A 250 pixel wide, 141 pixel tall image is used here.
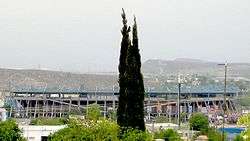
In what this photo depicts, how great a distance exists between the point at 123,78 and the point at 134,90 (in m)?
0.69

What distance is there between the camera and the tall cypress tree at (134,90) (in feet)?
79.8

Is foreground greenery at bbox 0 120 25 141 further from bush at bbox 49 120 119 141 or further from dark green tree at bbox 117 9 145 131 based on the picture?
dark green tree at bbox 117 9 145 131

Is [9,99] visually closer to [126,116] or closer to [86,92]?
[86,92]

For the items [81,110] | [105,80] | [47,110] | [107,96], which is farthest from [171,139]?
[105,80]

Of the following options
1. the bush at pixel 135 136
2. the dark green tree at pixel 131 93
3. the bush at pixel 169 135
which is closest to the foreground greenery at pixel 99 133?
the bush at pixel 135 136

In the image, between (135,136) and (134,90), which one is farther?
(134,90)

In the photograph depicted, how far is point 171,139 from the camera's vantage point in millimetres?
36375

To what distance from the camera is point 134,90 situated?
24578 millimetres

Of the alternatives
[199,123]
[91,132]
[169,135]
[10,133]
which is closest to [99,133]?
[91,132]

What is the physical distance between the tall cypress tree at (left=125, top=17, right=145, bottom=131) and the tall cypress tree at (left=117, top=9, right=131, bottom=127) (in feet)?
0.59

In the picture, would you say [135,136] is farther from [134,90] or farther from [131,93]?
[134,90]

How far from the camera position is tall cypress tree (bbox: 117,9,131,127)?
24469 mm

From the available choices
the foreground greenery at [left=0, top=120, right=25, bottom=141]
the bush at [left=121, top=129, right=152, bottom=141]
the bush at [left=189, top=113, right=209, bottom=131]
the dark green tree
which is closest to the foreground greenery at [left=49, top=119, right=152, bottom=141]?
the bush at [left=121, top=129, right=152, bottom=141]

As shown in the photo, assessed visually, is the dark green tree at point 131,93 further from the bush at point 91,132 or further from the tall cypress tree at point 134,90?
the bush at point 91,132
